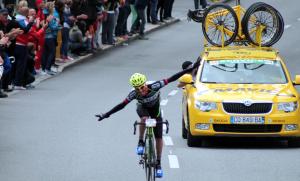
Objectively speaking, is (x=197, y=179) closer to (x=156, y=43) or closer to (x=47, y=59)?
(x=47, y=59)

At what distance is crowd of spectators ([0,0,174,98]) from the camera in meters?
25.6

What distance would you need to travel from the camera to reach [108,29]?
3625 centimetres

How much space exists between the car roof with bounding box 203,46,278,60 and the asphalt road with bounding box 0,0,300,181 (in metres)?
1.53

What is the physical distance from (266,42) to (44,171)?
7206mm

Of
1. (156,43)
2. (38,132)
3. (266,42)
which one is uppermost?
(266,42)

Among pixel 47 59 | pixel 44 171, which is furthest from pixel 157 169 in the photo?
pixel 47 59

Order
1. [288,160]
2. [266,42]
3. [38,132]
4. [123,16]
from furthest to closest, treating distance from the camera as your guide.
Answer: [123,16] < [266,42] < [38,132] < [288,160]

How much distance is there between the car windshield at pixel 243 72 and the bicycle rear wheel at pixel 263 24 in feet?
4.86

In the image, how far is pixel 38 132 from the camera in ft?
65.4

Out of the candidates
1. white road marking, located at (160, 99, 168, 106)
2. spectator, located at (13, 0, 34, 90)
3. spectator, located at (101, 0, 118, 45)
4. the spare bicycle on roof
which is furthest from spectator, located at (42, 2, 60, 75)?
the spare bicycle on roof

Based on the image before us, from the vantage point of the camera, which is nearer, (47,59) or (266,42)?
(266,42)

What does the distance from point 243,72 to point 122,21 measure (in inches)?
740

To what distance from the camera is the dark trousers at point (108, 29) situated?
117 feet

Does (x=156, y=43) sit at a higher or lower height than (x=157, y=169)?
lower
